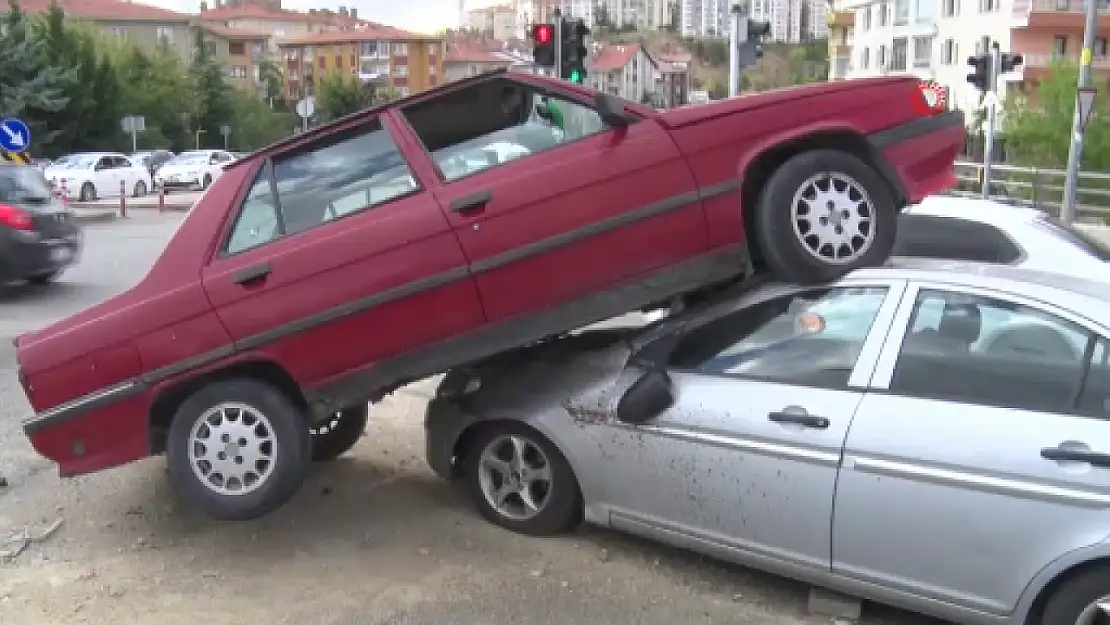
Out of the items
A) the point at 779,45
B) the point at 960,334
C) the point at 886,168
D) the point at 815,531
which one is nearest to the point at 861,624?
the point at 815,531

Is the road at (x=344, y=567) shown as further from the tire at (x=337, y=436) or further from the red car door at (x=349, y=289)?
the red car door at (x=349, y=289)

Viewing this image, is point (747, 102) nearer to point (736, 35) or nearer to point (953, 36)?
point (736, 35)

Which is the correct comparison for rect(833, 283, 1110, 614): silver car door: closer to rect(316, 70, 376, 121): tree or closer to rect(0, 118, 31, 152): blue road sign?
rect(0, 118, 31, 152): blue road sign

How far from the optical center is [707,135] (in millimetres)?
4789

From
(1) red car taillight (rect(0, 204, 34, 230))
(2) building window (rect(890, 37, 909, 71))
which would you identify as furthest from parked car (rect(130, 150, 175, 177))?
(2) building window (rect(890, 37, 909, 71))

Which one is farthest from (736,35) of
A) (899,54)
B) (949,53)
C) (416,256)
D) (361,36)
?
(361,36)

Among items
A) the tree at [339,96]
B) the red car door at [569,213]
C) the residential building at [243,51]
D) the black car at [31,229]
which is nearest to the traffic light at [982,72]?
the black car at [31,229]

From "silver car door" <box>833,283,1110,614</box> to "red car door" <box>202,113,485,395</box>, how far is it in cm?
174

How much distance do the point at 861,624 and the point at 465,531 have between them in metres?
1.84

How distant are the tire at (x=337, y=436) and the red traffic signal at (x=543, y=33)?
1134 cm

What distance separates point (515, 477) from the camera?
16.6 feet

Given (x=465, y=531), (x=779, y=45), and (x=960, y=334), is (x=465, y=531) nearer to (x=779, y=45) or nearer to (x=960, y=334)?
(x=960, y=334)

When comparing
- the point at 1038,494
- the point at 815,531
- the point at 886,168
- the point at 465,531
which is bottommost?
the point at 465,531

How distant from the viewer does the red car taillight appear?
42.0ft
